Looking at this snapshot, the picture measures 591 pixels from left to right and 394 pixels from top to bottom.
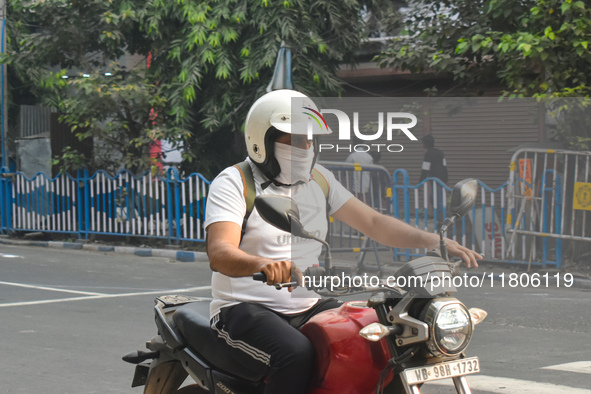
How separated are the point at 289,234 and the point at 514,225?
680 mm

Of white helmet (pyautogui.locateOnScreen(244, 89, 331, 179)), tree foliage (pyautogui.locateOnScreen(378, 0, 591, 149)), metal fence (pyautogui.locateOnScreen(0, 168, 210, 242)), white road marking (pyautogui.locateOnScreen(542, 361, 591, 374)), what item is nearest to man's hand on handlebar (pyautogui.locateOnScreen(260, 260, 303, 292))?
white helmet (pyautogui.locateOnScreen(244, 89, 331, 179))

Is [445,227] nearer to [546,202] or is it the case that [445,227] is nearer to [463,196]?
[463,196]

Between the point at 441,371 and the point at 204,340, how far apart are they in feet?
3.58

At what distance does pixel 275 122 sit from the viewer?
8.80 feet

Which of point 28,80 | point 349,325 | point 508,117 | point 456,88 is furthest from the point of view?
point 28,80

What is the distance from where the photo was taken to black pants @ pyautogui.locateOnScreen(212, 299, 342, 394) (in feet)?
9.01

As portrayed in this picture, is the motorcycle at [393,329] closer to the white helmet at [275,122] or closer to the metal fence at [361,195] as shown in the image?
the metal fence at [361,195]

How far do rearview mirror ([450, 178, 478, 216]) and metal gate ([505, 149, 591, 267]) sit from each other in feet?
0.35

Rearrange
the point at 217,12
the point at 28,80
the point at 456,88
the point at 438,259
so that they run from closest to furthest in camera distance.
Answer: the point at 438,259, the point at 456,88, the point at 217,12, the point at 28,80

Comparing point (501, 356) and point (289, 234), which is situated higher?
point (289, 234)

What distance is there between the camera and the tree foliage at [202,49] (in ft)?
46.0

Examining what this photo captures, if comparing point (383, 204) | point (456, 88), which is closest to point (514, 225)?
point (383, 204)

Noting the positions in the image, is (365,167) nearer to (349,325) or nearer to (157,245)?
(349,325)

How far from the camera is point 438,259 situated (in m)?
2.39
